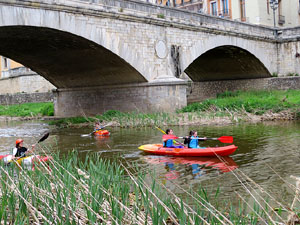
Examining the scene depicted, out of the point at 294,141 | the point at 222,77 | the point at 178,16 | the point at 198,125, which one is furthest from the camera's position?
the point at 222,77

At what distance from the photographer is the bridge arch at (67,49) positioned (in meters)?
13.5

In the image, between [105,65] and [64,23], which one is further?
[105,65]

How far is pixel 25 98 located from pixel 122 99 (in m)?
16.3

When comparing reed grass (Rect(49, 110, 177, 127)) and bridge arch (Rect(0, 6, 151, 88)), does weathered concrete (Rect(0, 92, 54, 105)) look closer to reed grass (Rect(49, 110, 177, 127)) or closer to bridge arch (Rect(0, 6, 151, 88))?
bridge arch (Rect(0, 6, 151, 88))

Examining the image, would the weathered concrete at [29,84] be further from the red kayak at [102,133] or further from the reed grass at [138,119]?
the red kayak at [102,133]

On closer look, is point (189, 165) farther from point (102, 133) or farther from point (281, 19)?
point (281, 19)

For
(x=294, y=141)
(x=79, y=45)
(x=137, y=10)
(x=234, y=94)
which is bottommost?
(x=294, y=141)

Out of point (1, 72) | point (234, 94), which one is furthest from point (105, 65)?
point (1, 72)

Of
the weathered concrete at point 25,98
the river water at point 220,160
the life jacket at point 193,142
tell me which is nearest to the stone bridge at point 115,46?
the river water at point 220,160

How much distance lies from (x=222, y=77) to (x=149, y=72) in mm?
10855

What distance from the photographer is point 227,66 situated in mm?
26500

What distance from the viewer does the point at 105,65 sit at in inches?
727

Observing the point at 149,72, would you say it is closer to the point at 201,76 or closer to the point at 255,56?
the point at 255,56

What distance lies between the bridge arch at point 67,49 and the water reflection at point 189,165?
20.7 feet
